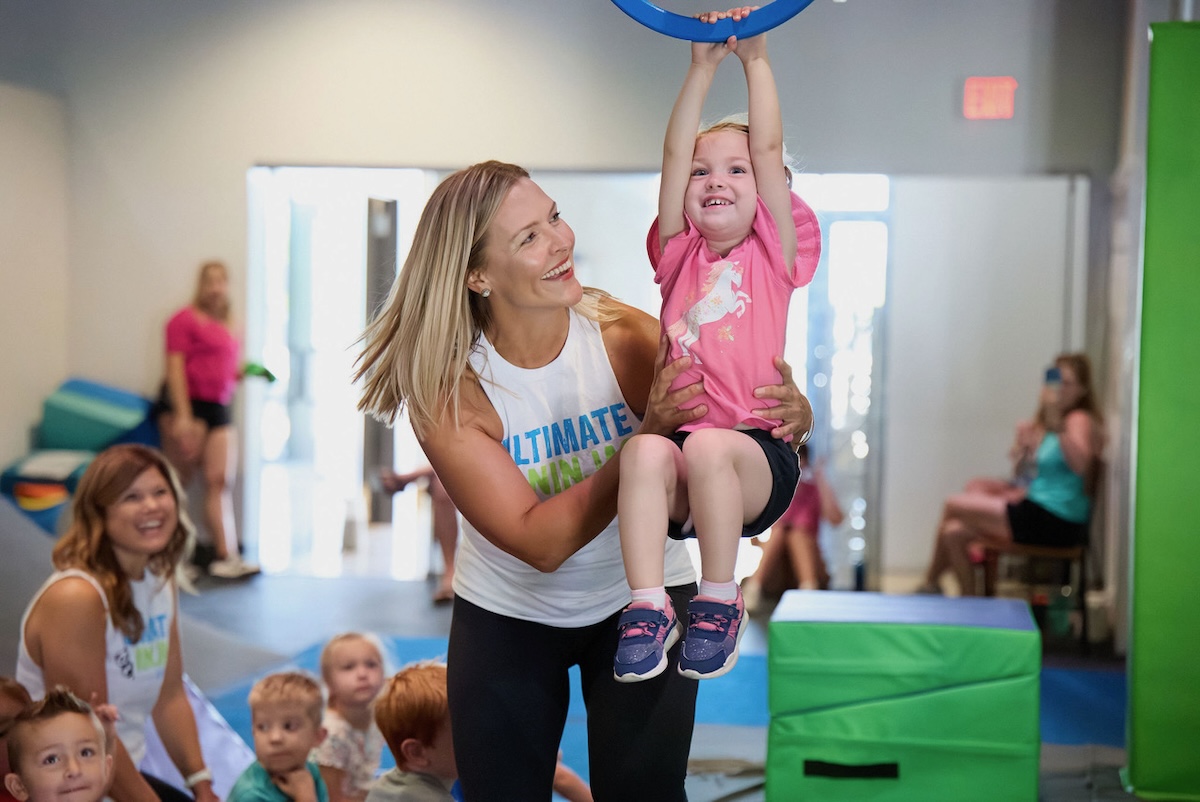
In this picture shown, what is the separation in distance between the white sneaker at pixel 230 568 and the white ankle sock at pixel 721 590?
115 inches

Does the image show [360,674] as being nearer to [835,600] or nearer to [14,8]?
[835,600]

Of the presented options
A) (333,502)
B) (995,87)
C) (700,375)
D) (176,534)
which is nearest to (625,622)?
(700,375)

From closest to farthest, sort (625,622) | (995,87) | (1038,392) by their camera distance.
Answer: (625,622) < (995,87) < (1038,392)

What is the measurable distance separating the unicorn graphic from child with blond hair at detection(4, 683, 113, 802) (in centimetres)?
184

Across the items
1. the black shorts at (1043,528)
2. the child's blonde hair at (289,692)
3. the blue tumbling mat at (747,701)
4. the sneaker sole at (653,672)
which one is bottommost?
the blue tumbling mat at (747,701)

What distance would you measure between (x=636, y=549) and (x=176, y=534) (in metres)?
1.79

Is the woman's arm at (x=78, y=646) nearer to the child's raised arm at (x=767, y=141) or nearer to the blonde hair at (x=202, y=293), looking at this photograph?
the blonde hair at (x=202, y=293)

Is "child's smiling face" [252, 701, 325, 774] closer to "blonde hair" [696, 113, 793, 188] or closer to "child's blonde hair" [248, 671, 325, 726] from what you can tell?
"child's blonde hair" [248, 671, 325, 726]

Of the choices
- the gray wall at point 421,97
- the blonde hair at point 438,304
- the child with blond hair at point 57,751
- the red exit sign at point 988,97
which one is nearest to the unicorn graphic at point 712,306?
the blonde hair at point 438,304

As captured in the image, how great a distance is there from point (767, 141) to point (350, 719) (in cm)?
234

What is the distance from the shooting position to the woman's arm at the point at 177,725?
3.15m

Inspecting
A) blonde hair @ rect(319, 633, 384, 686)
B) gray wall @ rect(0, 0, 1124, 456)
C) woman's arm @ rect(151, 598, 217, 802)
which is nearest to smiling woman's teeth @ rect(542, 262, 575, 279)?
woman's arm @ rect(151, 598, 217, 802)

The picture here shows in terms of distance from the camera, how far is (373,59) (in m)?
4.26

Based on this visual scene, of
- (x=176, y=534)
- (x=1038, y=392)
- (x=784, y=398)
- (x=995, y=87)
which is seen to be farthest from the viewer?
(x=1038, y=392)
